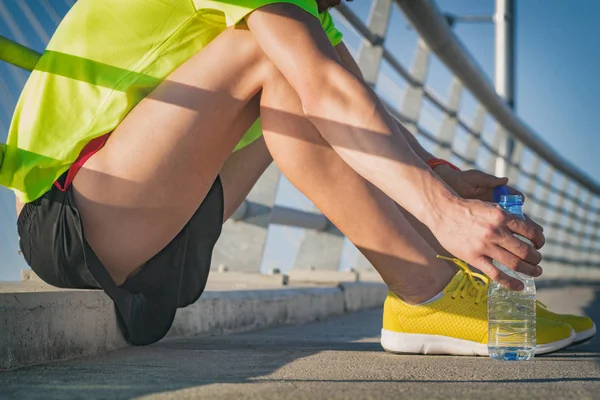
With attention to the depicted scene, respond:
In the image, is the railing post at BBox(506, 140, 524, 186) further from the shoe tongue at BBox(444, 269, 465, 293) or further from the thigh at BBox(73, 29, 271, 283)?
the thigh at BBox(73, 29, 271, 283)

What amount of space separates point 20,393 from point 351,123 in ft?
2.03

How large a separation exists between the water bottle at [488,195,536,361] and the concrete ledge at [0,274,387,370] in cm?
74

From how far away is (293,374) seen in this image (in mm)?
1409

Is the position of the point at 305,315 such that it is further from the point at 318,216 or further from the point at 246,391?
the point at 246,391

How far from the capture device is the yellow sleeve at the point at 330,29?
1930 millimetres

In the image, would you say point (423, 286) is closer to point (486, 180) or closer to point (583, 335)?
point (486, 180)

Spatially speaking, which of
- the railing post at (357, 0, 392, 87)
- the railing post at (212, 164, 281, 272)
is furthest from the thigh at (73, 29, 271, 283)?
the railing post at (357, 0, 392, 87)

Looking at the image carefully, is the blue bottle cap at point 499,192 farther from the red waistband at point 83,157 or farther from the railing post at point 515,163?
the railing post at point 515,163

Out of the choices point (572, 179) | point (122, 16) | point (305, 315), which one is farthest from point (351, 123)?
point (572, 179)

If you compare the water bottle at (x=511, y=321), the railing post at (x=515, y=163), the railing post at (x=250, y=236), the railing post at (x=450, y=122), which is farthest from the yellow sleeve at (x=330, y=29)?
the railing post at (x=515, y=163)

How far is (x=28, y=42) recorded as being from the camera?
7.02ft

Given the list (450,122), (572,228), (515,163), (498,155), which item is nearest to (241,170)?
(450,122)

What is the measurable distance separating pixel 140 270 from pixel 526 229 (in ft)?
2.56

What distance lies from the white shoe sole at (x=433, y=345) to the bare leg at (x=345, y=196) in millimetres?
108
